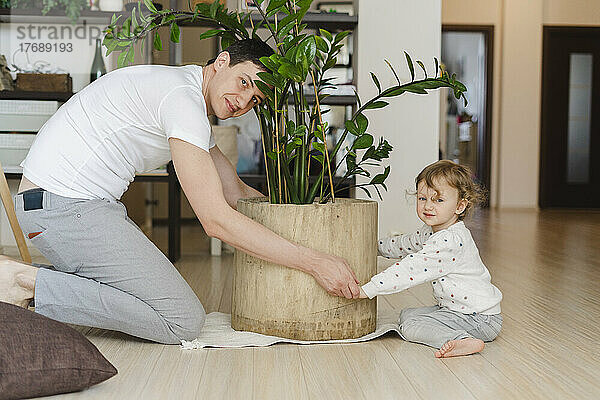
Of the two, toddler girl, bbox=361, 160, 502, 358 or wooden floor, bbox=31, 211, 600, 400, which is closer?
wooden floor, bbox=31, 211, 600, 400

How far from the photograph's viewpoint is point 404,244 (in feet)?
7.30

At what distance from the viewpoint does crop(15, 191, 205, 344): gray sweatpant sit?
191 cm

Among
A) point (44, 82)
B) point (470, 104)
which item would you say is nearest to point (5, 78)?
point (44, 82)

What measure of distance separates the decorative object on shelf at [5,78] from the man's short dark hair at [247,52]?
1.99 metres

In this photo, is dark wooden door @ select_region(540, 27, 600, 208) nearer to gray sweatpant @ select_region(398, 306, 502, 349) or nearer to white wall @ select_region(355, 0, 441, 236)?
white wall @ select_region(355, 0, 441, 236)

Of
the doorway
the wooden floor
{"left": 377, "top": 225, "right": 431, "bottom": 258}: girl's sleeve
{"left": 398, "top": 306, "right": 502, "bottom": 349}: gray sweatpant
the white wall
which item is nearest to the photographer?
the wooden floor

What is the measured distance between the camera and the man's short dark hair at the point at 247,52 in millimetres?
1998

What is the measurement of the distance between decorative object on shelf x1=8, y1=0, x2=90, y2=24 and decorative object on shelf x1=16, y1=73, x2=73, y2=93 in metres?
0.28

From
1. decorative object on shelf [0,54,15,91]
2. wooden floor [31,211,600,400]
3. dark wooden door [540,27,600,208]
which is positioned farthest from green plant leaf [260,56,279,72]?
dark wooden door [540,27,600,208]

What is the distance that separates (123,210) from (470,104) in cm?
868

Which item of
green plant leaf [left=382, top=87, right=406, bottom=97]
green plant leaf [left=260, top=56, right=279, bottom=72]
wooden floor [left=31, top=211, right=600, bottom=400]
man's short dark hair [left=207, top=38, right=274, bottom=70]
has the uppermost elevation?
man's short dark hair [left=207, top=38, right=274, bottom=70]

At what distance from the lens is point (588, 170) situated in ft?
27.6

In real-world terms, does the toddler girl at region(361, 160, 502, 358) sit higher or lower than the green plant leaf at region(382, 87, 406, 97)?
lower

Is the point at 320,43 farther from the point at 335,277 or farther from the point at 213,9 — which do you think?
the point at 335,277
